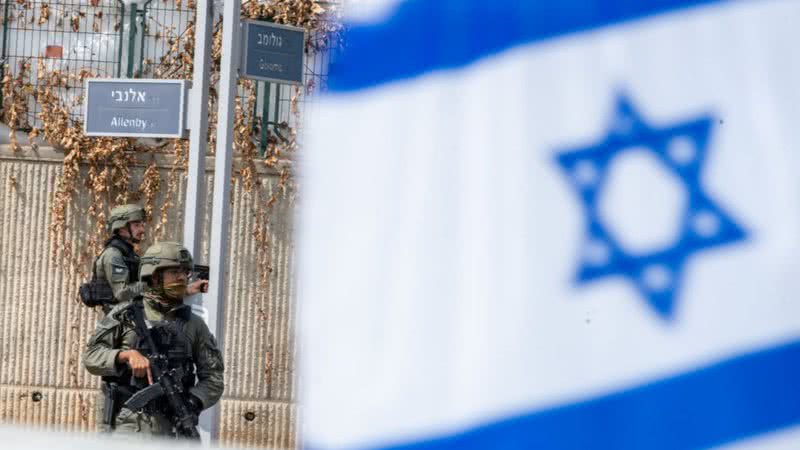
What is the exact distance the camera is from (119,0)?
452 inches

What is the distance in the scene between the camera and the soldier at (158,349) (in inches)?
273

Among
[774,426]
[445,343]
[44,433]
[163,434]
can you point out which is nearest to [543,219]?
[445,343]

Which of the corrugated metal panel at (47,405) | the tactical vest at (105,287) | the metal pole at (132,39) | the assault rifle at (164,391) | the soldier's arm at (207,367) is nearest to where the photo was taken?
the assault rifle at (164,391)

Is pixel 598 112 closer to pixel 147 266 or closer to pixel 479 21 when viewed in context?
pixel 479 21

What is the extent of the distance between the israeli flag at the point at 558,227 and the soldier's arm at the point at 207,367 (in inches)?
190

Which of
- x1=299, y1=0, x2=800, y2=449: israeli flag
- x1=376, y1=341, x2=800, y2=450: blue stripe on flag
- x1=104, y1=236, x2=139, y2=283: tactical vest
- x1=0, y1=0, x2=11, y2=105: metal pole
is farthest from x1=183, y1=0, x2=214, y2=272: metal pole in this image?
x1=376, y1=341, x2=800, y2=450: blue stripe on flag

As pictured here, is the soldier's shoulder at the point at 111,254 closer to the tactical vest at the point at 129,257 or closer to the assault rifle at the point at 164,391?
the tactical vest at the point at 129,257

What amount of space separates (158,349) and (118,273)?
208 centimetres

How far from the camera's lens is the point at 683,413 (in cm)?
210

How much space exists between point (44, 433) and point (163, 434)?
4.22m

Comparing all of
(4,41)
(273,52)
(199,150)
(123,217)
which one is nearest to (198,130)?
(199,150)

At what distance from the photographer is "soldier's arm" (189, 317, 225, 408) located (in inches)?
276

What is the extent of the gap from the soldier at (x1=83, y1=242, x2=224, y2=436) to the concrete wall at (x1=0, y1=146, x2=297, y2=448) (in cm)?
397

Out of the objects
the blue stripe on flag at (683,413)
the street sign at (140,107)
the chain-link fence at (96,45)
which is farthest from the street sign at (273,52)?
the blue stripe on flag at (683,413)
